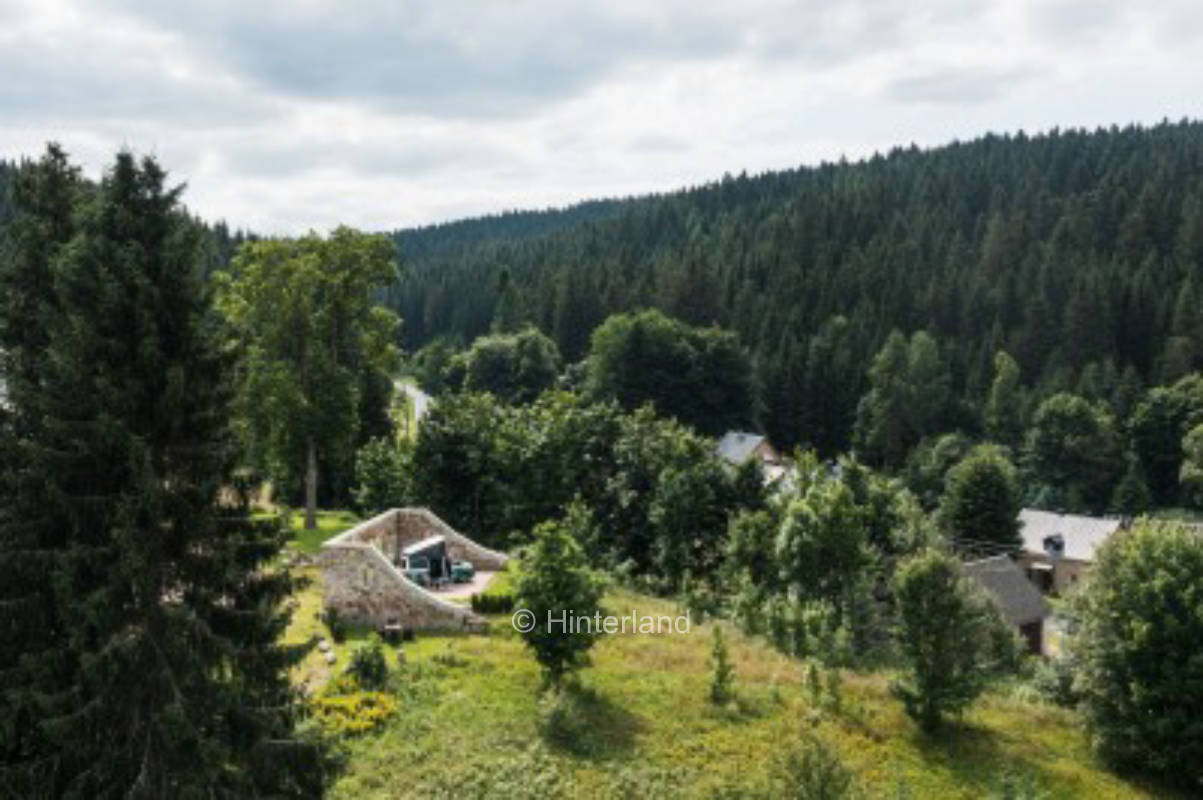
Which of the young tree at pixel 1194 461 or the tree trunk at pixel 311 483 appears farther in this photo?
the young tree at pixel 1194 461

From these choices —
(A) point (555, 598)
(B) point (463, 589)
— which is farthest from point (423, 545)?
(A) point (555, 598)

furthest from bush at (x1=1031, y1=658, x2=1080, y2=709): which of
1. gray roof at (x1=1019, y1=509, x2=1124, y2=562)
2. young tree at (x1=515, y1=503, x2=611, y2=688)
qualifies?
gray roof at (x1=1019, y1=509, x2=1124, y2=562)

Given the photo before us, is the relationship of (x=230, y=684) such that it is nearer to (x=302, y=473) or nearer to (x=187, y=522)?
(x=187, y=522)

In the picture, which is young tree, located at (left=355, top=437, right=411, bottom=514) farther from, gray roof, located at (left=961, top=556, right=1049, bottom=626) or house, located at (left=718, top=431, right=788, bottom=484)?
house, located at (left=718, top=431, right=788, bottom=484)

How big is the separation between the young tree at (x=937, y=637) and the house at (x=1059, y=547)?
1608 inches

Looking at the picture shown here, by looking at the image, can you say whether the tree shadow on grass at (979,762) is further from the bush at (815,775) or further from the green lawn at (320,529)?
the green lawn at (320,529)

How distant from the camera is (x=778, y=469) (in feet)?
252

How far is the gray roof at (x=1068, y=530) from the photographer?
64.5 meters

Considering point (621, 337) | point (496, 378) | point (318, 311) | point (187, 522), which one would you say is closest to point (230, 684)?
point (187, 522)

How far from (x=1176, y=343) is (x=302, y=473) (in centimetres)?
7763

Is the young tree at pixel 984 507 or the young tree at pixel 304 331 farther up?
the young tree at pixel 304 331

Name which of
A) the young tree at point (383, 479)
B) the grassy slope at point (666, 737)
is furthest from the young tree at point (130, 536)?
the young tree at point (383, 479)

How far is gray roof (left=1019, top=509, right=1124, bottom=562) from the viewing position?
64.5 m

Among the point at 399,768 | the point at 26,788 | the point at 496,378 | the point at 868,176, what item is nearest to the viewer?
the point at 26,788
